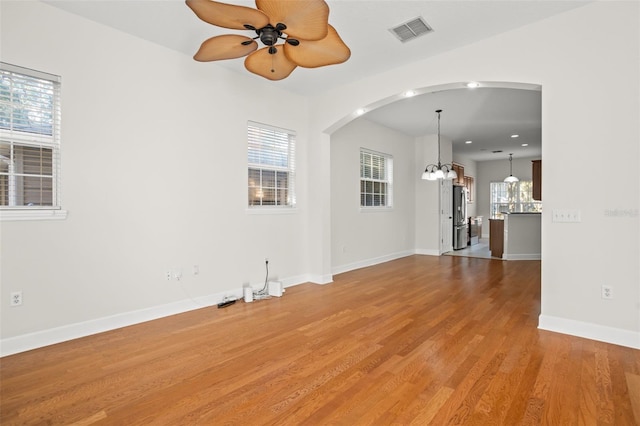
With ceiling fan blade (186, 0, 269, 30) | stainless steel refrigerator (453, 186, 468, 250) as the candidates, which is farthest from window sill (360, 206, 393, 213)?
ceiling fan blade (186, 0, 269, 30)

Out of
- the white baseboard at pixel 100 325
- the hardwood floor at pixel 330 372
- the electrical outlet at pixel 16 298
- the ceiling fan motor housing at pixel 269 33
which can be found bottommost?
the hardwood floor at pixel 330 372

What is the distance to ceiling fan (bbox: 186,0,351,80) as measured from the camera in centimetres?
191

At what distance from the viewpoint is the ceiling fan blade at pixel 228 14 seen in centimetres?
189

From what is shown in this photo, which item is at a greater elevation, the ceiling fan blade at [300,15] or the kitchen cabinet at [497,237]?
the ceiling fan blade at [300,15]

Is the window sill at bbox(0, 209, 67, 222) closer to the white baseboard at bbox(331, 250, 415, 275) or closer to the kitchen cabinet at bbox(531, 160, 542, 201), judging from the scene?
the white baseboard at bbox(331, 250, 415, 275)

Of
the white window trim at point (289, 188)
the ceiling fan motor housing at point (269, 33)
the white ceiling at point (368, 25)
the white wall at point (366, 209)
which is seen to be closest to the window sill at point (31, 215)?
the white ceiling at point (368, 25)

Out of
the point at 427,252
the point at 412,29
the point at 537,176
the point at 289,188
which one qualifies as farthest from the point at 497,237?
the point at 412,29

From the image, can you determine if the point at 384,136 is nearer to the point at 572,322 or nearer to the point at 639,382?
the point at 572,322

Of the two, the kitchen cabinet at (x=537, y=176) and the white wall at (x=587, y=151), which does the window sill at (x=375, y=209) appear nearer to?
the white wall at (x=587, y=151)

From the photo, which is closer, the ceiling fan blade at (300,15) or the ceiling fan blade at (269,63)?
the ceiling fan blade at (300,15)

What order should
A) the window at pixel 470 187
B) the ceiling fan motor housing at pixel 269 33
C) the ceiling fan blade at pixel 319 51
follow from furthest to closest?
the window at pixel 470 187 → the ceiling fan blade at pixel 319 51 → the ceiling fan motor housing at pixel 269 33

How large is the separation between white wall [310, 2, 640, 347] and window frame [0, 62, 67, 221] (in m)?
4.37

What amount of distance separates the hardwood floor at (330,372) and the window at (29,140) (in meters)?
1.34

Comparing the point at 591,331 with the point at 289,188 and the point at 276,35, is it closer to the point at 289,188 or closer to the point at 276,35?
the point at 276,35
